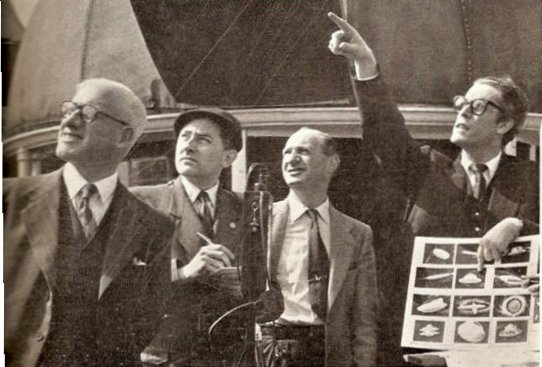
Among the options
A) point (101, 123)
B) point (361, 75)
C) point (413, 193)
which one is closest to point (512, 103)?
point (413, 193)

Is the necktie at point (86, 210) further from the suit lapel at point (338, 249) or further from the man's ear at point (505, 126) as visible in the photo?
the man's ear at point (505, 126)

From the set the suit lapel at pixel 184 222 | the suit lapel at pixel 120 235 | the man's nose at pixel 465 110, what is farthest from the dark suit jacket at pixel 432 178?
the suit lapel at pixel 120 235

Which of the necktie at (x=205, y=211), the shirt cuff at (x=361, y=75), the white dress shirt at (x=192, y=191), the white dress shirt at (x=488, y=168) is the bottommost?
the necktie at (x=205, y=211)

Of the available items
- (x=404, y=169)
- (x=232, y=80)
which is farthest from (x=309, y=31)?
(x=404, y=169)

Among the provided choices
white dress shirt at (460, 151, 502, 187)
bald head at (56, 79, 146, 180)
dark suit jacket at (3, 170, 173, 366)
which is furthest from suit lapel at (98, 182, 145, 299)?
white dress shirt at (460, 151, 502, 187)

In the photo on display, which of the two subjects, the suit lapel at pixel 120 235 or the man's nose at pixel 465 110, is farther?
the man's nose at pixel 465 110

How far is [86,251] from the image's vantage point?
3840 millimetres

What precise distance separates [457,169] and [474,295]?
65 centimetres

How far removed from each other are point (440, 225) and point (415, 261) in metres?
0.23

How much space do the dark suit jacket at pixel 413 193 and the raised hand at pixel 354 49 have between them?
66 mm

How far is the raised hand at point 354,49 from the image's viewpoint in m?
3.90

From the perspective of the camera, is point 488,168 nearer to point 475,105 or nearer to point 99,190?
point 475,105

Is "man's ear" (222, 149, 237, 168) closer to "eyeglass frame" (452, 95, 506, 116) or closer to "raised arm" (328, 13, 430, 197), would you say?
"raised arm" (328, 13, 430, 197)

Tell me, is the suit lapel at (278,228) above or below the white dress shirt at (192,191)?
below
